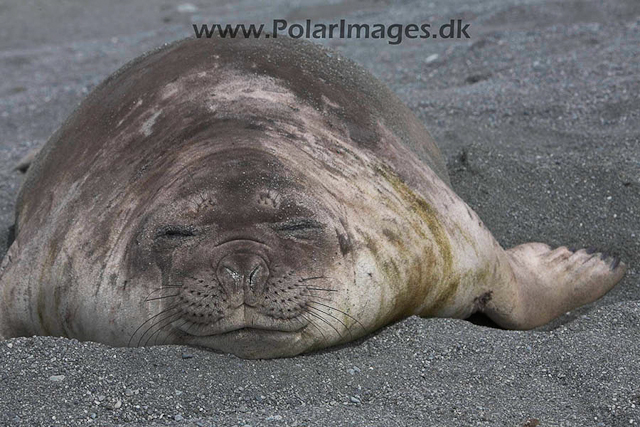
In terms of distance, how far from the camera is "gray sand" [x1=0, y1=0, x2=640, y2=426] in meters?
2.95

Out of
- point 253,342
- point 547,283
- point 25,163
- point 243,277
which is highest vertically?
point 243,277

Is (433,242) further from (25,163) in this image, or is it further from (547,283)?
(25,163)

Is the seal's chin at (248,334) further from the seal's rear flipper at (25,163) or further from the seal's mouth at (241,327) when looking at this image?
the seal's rear flipper at (25,163)

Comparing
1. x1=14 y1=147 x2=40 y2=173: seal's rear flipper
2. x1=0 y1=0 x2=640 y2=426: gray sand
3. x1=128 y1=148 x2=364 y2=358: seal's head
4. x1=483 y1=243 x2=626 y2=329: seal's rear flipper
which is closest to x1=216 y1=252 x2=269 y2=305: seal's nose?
x1=128 y1=148 x2=364 y2=358: seal's head

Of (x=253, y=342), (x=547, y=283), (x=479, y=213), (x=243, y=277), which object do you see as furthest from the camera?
(x=479, y=213)

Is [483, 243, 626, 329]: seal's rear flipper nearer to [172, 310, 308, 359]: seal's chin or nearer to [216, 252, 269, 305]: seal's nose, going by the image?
[172, 310, 308, 359]: seal's chin

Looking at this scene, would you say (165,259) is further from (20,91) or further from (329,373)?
(20,91)

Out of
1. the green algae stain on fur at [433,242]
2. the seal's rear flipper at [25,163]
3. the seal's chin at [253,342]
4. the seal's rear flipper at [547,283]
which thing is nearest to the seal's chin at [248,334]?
the seal's chin at [253,342]

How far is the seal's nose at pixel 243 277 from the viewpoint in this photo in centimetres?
305

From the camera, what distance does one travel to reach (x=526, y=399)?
3.06 m

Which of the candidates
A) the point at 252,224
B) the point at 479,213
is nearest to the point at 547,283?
the point at 479,213

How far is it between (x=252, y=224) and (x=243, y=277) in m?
0.24

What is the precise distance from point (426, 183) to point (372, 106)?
57cm

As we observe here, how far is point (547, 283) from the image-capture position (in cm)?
430
